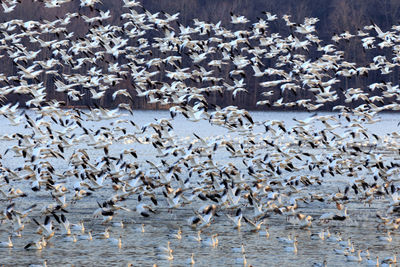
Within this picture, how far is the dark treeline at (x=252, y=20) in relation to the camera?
8325 centimetres

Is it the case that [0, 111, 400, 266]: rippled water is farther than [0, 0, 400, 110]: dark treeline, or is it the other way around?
[0, 0, 400, 110]: dark treeline

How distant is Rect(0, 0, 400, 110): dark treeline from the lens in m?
83.2

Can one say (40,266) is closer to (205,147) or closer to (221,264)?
(221,264)

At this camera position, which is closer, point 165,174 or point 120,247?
point 120,247

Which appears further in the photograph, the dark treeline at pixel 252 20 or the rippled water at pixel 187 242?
the dark treeline at pixel 252 20

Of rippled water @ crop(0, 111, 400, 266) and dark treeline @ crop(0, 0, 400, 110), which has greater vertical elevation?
dark treeline @ crop(0, 0, 400, 110)

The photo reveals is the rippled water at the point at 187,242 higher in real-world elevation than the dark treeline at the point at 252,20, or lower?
lower

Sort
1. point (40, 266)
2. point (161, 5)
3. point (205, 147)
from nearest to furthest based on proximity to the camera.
Result: point (40, 266), point (205, 147), point (161, 5)

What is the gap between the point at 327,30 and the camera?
99500 mm

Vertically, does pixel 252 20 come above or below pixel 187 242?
above

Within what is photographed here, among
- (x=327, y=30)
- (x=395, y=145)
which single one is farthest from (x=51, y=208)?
(x=327, y=30)

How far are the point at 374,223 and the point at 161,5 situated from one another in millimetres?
76431

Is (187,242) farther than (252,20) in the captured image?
No

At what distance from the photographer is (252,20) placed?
3930 inches
